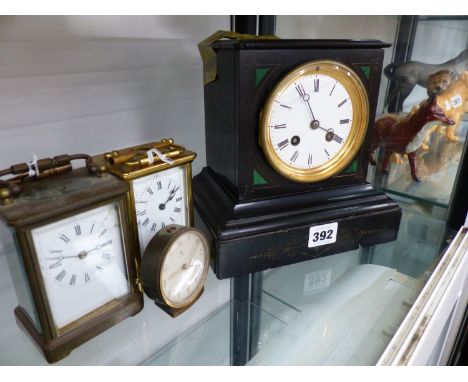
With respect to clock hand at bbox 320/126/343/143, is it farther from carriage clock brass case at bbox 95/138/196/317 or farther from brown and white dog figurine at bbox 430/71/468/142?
brown and white dog figurine at bbox 430/71/468/142

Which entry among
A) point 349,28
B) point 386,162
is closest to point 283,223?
point 386,162

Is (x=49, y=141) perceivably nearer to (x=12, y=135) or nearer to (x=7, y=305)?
(x=12, y=135)

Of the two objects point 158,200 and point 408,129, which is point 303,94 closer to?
point 158,200

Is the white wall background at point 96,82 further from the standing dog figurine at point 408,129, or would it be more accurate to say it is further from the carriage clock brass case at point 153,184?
the standing dog figurine at point 408,129

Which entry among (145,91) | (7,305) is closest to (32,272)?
(7,305)

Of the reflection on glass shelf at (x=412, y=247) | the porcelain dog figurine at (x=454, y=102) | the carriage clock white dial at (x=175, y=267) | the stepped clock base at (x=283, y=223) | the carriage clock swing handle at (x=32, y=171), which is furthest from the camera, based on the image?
the porcelain dog figurine at (x=454, y=102)

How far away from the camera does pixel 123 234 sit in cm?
61

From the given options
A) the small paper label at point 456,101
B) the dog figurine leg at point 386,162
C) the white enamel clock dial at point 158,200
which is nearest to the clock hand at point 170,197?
the white enamel clock dial at point 158,200

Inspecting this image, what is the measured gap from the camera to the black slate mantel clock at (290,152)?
666 mm

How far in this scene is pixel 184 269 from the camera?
0.65 m

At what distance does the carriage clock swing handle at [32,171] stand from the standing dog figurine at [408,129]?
76cm

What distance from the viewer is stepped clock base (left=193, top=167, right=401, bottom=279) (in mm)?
722

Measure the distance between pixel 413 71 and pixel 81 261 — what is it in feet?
3.33

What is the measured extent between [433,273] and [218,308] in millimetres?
495
